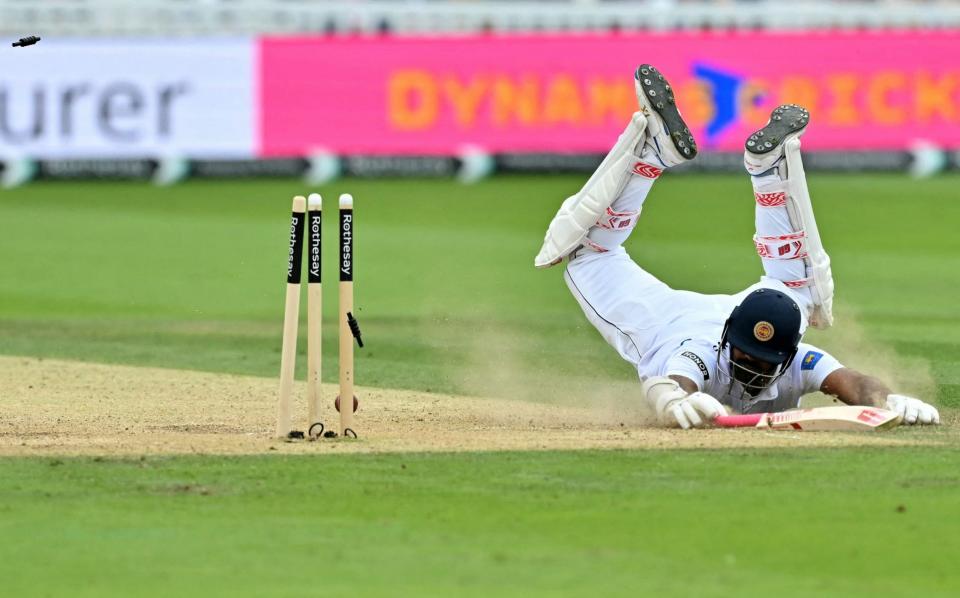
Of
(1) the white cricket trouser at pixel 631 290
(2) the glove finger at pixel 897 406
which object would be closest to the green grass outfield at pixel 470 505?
(2) the glove finger at pixel 897 406

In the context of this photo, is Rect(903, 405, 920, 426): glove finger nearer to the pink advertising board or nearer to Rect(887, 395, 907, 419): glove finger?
Rect(887, 395, 907, 419): glove finger

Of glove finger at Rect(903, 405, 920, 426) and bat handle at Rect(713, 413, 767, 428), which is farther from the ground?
glove finger at Rect(903, 405, 920, 426)

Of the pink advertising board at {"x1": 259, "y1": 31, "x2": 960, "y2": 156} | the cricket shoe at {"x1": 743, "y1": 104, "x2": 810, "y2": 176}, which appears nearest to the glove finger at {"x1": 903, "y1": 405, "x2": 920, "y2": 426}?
the cricket shoe at {"x1": 743, "y1": 104, "x2": 810, "y2": 176}

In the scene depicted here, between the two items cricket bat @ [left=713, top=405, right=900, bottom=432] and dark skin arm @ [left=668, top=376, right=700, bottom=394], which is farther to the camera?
dark skin arm @ [left=668, top=376, right=700, bottom=394]

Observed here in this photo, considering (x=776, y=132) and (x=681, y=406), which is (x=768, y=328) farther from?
(x=776, y=132)

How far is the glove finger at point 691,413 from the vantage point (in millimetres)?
9938

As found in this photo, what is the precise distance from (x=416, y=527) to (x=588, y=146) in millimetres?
22706

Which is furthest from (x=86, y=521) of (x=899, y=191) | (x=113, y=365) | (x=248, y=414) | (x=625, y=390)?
(x=899, y=191)

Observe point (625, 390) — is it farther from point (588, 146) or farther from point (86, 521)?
point (588, 146)

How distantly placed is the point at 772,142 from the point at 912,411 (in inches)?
70.7

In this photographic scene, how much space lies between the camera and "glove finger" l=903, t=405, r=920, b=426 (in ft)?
33.1

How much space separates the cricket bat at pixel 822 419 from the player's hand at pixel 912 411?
0.11 meters

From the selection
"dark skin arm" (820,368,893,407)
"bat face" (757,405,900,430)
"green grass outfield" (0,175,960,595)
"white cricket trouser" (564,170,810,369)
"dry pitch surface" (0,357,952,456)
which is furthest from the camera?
"white cricket trouser" (564,170,810,369)

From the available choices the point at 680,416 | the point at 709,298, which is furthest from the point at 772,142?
the point at 680,416
